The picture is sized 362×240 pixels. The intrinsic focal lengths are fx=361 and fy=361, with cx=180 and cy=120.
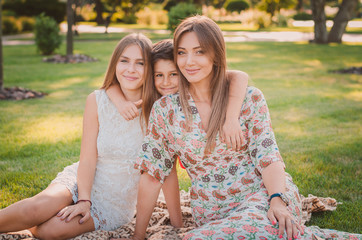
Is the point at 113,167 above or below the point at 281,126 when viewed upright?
above

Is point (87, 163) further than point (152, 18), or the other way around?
point (152, 18)

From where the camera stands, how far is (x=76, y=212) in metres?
2.58

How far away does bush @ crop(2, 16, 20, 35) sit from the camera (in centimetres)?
2232

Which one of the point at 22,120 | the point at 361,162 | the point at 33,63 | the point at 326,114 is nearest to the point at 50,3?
the point at 33,63

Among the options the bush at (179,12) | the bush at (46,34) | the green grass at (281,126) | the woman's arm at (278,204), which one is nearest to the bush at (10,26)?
the bush at (46,34)

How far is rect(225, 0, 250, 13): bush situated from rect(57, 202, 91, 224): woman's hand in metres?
39.8

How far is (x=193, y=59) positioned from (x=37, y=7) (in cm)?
2815

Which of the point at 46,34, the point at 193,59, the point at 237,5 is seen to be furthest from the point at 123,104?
the point at 237,5

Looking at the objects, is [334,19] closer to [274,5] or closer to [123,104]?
→ [274,5]

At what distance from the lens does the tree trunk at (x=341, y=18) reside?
54.3 feet

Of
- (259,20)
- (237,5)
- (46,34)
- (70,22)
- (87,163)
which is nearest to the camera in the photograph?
(87,163)

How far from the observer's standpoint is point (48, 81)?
930 cm

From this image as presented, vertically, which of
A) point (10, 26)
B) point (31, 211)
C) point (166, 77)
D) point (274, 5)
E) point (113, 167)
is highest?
point (274, 5)

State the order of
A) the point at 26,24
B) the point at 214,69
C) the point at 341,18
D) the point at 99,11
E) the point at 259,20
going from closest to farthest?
the point at 214,69 < the point at 341,18 < the point at 26,24 < the point at 259,20 < the point at 99,11
